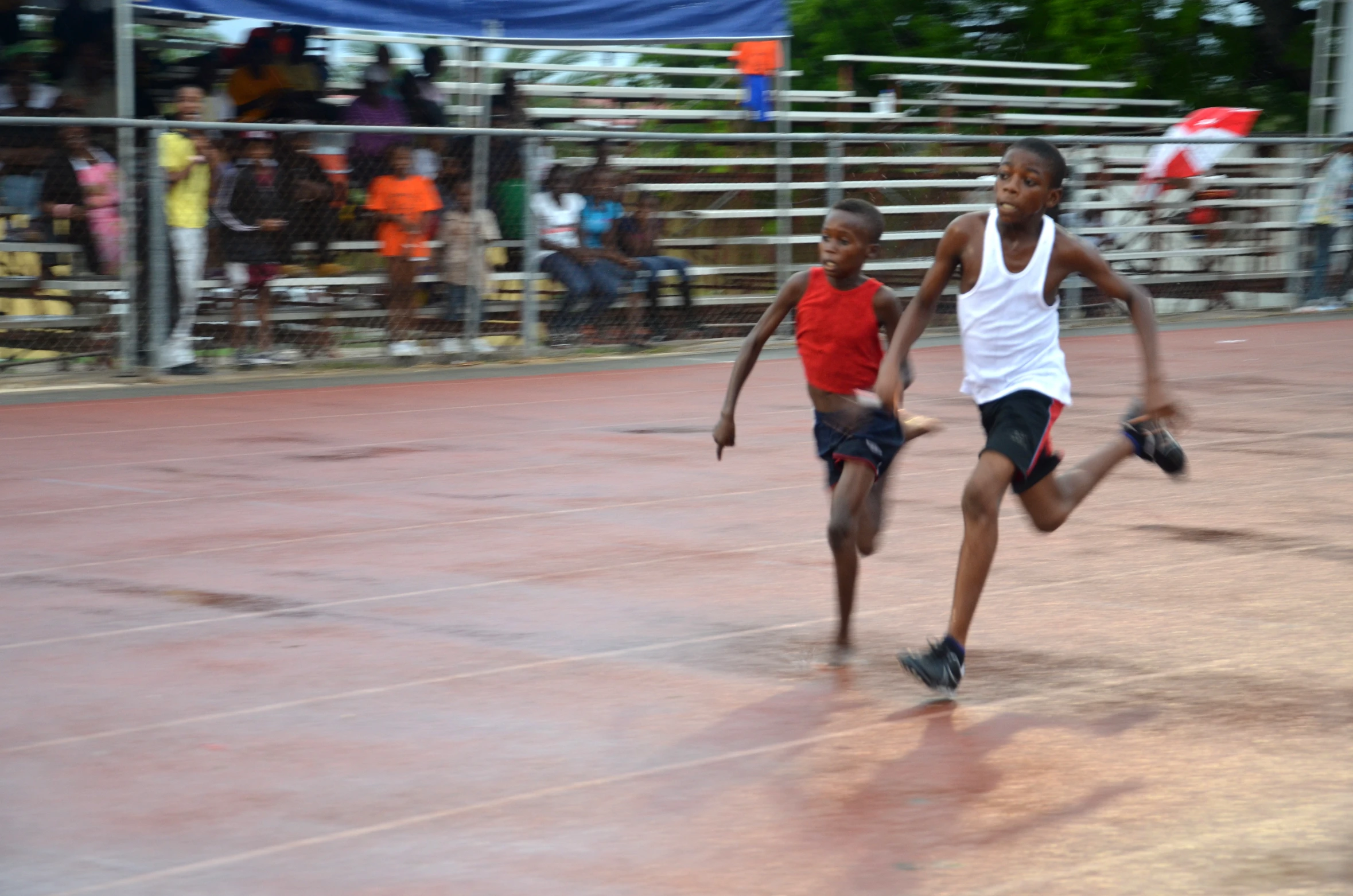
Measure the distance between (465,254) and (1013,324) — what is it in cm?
1029

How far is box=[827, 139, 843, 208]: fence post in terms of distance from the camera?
18.4m

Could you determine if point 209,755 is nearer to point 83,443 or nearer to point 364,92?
point 83,443

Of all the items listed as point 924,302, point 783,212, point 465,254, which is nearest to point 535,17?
point 465,254

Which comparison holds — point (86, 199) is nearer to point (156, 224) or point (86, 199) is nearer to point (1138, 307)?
point (156, 224)

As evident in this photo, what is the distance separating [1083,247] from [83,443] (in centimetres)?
731

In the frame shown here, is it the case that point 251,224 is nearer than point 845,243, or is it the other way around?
point 845,243

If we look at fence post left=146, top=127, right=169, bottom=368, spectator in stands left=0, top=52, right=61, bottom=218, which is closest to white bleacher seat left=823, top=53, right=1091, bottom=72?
fence post left=146, top=127, right=169, bottom=368

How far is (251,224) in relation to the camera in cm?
1438

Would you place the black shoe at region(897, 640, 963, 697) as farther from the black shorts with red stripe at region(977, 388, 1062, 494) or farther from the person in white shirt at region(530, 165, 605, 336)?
the person in white shirt at region(530, 165, 605, 336)

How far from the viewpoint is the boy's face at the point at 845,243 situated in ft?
20.1

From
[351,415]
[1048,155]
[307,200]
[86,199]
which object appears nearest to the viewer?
[1048,155]

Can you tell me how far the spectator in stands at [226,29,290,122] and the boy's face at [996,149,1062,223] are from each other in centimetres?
1168

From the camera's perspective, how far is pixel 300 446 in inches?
442

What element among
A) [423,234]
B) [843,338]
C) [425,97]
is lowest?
[423,234]
